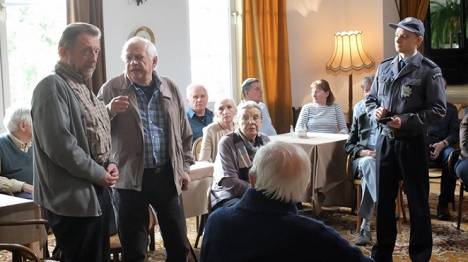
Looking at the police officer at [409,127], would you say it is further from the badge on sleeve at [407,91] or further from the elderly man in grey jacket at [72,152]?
the elderly man in grey jacket at [72,152]

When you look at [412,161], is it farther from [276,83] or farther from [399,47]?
[276,83]

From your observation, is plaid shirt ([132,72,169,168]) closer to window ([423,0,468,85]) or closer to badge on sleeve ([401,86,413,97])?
badge on sleeve ([401,86,413,97])

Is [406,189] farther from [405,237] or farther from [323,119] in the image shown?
[323,119]

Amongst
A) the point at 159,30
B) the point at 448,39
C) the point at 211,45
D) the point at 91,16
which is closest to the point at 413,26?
the point at 91,16

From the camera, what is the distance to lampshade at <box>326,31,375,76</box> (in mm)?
7009

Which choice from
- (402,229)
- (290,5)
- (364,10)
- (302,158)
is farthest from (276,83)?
(302,158)

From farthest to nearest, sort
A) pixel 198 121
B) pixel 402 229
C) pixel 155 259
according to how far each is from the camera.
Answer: pixel 198 121, pixel 402 229, pixel 155 259

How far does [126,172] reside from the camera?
8.91 ft

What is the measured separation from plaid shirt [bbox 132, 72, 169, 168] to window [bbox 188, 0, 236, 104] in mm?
3665

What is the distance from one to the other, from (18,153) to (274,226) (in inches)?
110

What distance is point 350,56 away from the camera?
708 cm

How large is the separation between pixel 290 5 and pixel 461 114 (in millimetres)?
2432

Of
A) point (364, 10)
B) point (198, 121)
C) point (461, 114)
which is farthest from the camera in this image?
point (364, 10)

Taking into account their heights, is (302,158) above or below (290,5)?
below
